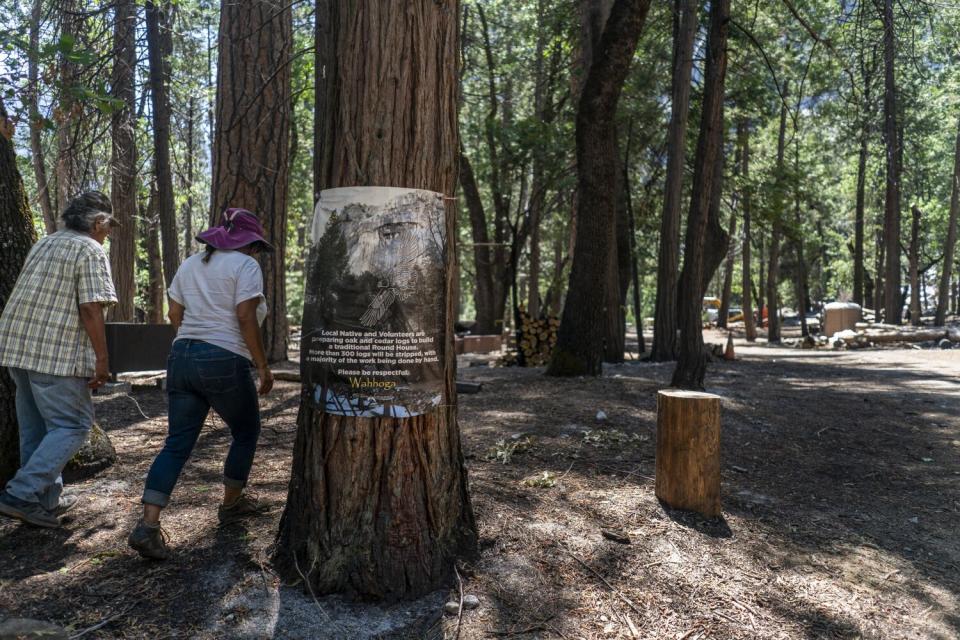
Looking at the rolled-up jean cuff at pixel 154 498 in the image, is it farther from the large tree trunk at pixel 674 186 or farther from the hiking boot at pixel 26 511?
the large tree trunk at pixel 674 186

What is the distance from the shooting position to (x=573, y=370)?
9.93m

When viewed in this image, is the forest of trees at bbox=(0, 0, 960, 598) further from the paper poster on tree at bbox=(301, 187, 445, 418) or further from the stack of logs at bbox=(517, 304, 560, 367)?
the stack of logs at bbox=(517, 304, 560, 367)

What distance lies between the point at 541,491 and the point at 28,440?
2.98 m

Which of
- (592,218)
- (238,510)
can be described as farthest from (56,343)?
(592,218)

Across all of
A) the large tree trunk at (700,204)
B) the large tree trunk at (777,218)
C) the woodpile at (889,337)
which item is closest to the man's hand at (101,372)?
the large tree trunk at (700,204)

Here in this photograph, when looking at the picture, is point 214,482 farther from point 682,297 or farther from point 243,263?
point 682,297

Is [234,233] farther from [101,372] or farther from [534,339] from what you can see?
[534,339]

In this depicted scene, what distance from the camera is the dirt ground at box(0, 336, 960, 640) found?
3184 mm

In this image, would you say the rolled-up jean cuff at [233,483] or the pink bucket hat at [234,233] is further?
the rolled-up jean cuff at [233,483]

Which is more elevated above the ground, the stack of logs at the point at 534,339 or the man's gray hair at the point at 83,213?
the man's gray hair at the point at 83,213

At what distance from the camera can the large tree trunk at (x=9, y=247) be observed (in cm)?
436

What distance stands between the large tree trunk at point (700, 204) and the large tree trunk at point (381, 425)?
226 inches

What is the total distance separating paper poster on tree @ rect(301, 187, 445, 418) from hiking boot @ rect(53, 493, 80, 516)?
188 centimetres

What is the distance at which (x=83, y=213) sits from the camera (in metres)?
4.03
